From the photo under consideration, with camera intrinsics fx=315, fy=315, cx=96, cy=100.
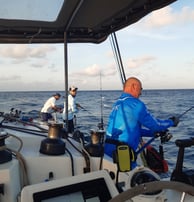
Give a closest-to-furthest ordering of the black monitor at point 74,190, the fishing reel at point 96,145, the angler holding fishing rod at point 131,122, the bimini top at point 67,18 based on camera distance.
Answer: the black monitor at point 74,190
the fishing reel at point 96,145
the bimini top at point 67,18
the angler holding fishing rod at point 131,122

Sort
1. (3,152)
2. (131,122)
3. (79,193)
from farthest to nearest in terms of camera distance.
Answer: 1. (131,122)
2. (3,152)
3. (79,193)

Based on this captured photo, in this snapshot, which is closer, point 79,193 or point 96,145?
point 79,193

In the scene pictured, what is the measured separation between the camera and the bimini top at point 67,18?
3008 mm

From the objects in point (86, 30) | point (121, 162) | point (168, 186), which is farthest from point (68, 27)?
point (168, 186)

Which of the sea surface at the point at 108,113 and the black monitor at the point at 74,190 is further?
the sea surface at the point at 108,113

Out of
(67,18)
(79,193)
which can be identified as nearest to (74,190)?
(79,193)

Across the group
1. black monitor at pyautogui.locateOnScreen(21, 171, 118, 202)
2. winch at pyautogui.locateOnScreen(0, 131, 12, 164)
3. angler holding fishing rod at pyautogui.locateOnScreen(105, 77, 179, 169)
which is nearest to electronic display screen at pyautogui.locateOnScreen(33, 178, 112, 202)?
black monitor at pyautogui.locateOnScreen(21, 171, 118, 202)

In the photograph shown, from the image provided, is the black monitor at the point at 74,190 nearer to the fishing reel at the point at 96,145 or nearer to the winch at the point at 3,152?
the winch at the point at 3,152

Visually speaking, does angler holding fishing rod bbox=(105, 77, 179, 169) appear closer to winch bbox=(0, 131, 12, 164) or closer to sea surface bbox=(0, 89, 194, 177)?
sea surface bbox=(0, 89, 194, 177)

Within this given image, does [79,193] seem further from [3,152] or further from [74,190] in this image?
[3,152]

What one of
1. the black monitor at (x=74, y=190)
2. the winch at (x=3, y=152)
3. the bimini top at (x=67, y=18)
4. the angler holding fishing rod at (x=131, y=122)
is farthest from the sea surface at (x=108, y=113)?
the black monitor at (x=74, y=190)

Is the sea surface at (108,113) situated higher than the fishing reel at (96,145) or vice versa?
the fishing reel at (96,145)

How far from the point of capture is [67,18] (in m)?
3.54

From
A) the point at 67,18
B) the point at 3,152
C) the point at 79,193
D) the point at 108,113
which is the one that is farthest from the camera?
the point at 108,113
